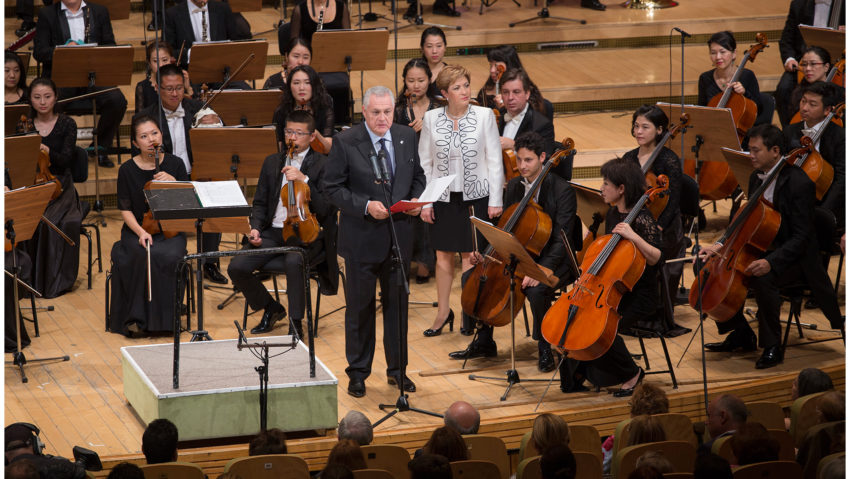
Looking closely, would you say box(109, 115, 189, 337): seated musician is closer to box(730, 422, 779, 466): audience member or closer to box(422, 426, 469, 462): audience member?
box(422, 426, 469, 462): audience member

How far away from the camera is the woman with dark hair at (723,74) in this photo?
7.46 metres

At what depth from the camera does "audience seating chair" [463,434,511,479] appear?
449 centimetres

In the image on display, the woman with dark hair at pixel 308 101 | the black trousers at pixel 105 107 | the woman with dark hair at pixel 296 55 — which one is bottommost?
the black trousers at pixel 105 107

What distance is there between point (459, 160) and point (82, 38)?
11.3 ft

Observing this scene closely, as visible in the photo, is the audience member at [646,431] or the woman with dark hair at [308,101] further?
the woman with dark hair at [308,101]

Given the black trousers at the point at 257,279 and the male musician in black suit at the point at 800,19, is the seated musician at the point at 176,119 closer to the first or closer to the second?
the black trousers at the point at 257,279

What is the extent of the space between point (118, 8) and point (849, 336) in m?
6.33

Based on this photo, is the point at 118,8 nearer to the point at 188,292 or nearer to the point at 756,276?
the point at 188,292

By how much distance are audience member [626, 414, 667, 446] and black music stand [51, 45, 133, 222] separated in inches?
174

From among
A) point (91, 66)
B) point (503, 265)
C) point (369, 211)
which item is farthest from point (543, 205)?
point (91, 66)

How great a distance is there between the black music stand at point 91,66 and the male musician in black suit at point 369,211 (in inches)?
107

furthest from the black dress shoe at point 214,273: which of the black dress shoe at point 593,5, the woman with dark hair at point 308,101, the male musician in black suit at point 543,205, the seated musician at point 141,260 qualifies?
the black dress shoe at point 593,5

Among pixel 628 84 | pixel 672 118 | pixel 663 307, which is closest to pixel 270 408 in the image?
pixel 663 307

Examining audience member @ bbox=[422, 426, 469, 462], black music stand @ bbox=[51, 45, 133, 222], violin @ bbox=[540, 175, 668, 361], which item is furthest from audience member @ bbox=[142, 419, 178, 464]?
black music stand @ bbox=[51, 45, 133, 222]
